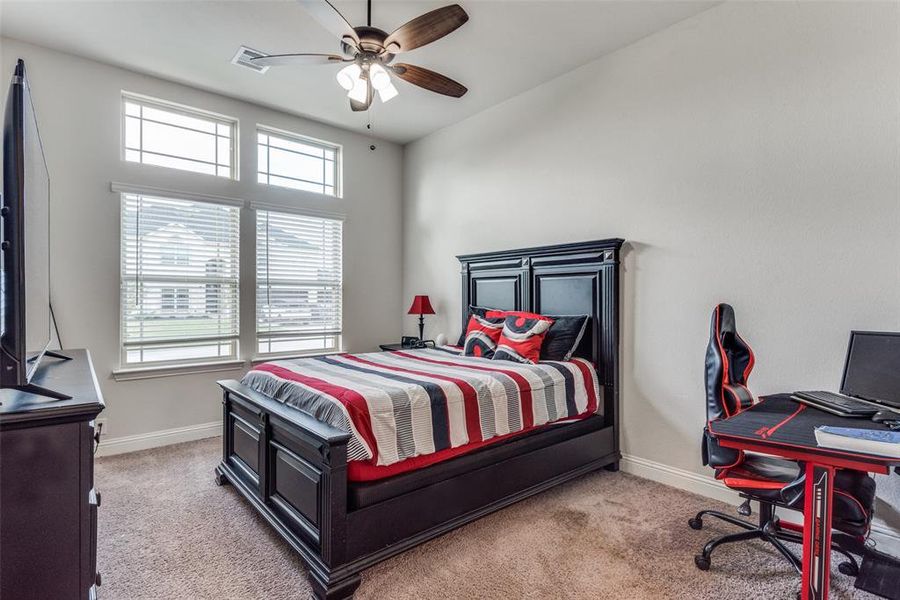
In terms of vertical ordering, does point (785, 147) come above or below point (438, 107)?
below

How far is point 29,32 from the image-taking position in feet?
9.79

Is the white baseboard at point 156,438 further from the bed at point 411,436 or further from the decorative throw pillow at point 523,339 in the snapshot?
the decorative throw pillow at point 523,339

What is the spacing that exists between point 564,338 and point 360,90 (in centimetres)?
207

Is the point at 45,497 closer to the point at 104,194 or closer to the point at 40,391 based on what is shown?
the point at 40,391

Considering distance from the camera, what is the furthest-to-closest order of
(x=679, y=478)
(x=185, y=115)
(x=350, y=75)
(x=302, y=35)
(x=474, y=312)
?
(x=474, y=312) < (x=185, y=115) < (x=302, y=35) < (x=679, y=478) < (x=350, y=75)

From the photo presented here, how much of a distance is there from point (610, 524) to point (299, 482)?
1.65 m

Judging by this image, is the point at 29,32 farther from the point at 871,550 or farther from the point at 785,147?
the point at 871,550

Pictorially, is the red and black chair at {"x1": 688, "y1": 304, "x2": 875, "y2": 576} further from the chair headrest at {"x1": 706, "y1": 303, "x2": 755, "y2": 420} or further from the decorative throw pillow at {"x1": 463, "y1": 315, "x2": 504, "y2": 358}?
the decorative throw pillow at {"x1": 463, "y1": 315, "x2": 504, "y2": 358}

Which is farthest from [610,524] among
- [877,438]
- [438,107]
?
[438,107]

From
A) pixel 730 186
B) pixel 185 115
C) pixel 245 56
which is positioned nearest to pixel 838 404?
pixel 730 186

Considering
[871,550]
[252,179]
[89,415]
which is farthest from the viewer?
[252,179]

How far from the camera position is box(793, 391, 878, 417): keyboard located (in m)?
1.75

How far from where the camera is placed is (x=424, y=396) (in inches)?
85.3

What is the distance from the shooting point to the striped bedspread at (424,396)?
198 centimetres
